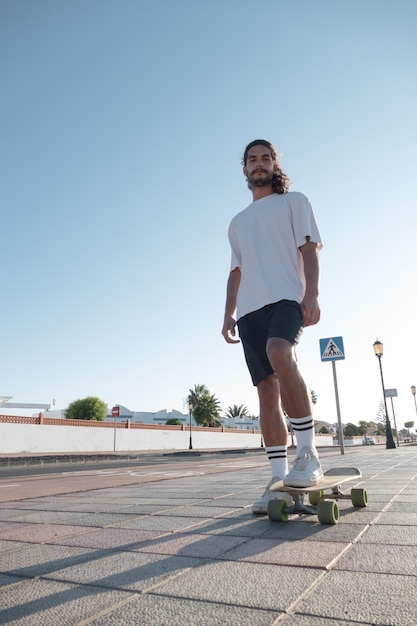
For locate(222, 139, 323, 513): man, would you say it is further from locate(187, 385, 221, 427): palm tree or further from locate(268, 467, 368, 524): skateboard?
locate(187, 385, 221, 427): palm tree

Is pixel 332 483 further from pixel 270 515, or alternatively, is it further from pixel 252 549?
pixel 252 549

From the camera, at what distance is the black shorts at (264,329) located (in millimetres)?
2828

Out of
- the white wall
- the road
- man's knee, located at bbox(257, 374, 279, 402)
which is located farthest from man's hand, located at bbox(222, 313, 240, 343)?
the white wall

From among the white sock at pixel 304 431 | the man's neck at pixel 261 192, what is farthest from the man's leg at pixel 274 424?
the man's neck at pixel 261 192

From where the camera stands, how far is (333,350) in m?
13.5

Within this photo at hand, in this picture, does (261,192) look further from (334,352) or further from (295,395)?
(334,352)

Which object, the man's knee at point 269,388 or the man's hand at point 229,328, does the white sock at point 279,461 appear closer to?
the man's knee at point 269,388

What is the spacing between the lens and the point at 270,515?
8.06ft

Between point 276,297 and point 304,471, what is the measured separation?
42.1 inches

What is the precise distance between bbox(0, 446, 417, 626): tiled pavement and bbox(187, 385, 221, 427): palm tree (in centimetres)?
6620

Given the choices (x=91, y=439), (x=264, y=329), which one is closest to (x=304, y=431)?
(x=264, y=329)

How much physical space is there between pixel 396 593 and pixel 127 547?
1.16 m

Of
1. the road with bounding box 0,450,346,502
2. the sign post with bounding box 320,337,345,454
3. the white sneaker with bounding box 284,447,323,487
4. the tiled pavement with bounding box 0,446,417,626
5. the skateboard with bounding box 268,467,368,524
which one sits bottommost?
the road with bounding box 0,450,346,502

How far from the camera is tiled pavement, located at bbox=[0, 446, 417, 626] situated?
1.20 metres
